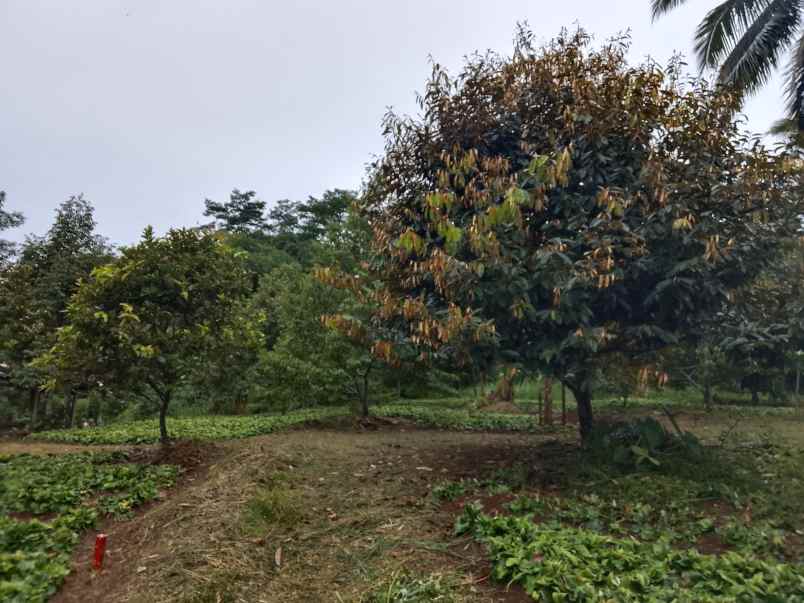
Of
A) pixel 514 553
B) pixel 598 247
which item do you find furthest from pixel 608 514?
pixel 598 247

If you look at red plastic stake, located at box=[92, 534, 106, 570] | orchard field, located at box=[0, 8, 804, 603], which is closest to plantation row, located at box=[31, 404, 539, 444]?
orchard field, located at box=[0, 8, 804, 603]

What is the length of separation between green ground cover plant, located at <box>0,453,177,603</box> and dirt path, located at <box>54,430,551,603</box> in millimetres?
188

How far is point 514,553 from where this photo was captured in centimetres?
286

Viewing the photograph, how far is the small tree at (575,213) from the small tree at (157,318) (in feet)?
8.44

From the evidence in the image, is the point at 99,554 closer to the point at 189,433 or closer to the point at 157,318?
the point at 157,318

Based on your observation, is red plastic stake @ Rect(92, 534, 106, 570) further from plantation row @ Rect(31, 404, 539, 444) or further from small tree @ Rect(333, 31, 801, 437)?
plantation row @ Rect(31, 404, 539, 444)

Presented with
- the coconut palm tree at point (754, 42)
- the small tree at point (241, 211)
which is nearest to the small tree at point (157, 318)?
the coconut palm tree at point (754, 42)

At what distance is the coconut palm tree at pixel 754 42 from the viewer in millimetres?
9945

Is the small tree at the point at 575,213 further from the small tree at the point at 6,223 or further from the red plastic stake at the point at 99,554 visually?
the small tree at the point at 6,223

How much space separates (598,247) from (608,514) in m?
2.04

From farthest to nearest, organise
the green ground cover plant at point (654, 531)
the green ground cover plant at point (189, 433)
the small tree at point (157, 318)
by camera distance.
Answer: the green ground cover plant at point (189, 433)
the small tree at point (157, 318)
the green ground cover plant at point (654, 531)

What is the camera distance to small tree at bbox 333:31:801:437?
13.4ft

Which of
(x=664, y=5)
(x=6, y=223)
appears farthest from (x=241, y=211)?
(x=664, y=5)

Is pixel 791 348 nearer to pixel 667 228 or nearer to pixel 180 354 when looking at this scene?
pixel 667 228
